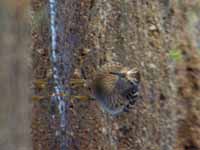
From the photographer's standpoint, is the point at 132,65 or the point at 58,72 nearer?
the point at 58,72

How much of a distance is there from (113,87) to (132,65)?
54 cm

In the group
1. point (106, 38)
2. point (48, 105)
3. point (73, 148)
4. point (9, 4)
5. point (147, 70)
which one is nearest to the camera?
point (9, 4)

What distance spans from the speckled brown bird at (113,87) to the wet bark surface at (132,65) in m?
0.06

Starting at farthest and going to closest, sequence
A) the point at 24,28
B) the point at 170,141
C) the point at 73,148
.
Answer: the point at 170,141 < the point at 73,148 < the point at 24,28

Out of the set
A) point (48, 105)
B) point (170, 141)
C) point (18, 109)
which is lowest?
point (170, 141)

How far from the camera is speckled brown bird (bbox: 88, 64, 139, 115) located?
326 cm

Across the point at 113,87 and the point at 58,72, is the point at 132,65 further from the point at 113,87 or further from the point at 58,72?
the point at 58,72

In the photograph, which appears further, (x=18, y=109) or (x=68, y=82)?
(x=68, y=82)

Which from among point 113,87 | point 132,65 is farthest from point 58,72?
point 132,65

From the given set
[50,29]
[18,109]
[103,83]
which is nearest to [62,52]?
[50,29]

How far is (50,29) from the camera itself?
9.93ft

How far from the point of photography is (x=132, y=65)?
3.77m

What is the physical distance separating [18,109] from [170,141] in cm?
273

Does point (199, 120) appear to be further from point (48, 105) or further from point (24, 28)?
point (24, 28)
